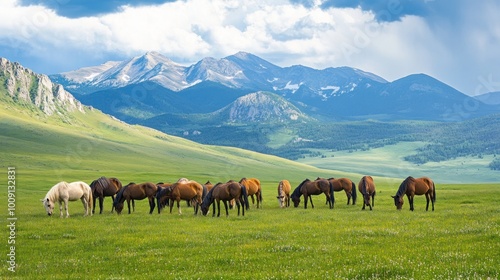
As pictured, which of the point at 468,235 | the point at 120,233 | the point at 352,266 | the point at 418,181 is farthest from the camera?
the point at 418,181

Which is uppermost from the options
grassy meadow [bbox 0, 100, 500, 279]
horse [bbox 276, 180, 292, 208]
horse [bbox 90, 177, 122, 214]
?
horse [bbox 90, 177, 122, 214]

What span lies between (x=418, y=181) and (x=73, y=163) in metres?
168

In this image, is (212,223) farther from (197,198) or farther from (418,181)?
(418,181)

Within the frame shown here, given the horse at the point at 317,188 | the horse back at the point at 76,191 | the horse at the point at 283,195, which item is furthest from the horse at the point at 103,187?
the horse at the point at 317,188

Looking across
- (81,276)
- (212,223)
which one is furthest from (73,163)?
(81,276)

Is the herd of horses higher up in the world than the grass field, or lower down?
higher up

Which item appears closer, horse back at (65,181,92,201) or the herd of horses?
the herd of horses

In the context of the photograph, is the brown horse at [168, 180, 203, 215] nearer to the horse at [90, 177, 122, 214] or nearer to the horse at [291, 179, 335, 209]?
the horse at [90, 177, 122, 214]

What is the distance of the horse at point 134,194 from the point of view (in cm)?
3822

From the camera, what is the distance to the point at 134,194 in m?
39.1

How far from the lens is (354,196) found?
→ 4303 centimetres

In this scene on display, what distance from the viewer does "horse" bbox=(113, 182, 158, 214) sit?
125ft

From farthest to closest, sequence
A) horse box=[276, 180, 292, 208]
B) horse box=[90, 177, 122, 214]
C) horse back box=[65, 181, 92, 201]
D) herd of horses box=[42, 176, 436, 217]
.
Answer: horse box=[276, 180, 292, 208] → horse box=[90, 177, 122, 214] → horse back box=[65, 181, 92, 201] → herd of horses box=[42, 176, 436, 217]

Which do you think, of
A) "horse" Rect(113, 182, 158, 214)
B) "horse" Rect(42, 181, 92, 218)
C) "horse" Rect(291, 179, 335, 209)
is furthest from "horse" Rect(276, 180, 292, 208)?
"horse" Rect(42, 181, 92, 218)
